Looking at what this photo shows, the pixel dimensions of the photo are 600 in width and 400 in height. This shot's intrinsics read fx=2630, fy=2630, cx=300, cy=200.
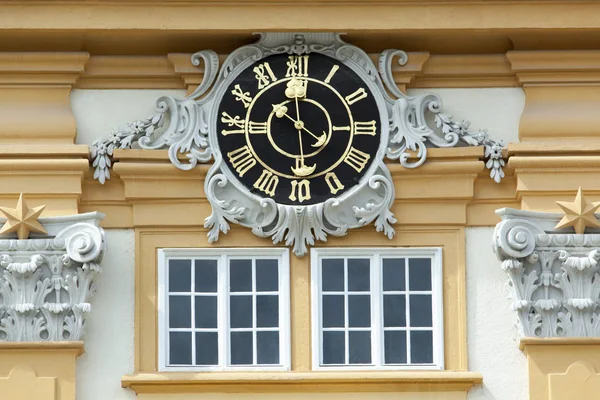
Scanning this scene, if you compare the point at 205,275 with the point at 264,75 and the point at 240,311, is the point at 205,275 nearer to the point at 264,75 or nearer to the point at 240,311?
the point at 240,311

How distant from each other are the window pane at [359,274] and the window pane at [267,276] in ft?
1.95

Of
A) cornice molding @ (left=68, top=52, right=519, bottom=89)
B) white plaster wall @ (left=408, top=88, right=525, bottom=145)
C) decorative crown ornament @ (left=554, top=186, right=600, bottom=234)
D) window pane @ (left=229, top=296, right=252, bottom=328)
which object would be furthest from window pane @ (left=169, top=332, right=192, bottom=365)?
decorative crown ornament @ (left=554, top=186, right=600, bottom=234)

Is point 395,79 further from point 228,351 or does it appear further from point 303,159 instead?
point 228,351

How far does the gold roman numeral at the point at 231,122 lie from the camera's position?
2133 cm

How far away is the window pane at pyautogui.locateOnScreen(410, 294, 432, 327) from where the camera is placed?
21047 millimetres

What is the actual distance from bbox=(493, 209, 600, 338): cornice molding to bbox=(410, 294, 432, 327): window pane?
0.68 meters

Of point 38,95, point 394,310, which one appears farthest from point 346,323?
point 38,95

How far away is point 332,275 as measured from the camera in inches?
834

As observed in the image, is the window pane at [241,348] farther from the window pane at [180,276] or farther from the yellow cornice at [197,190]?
the yellow cornice at [197,190]

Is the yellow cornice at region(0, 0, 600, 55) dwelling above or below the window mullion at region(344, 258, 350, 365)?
above

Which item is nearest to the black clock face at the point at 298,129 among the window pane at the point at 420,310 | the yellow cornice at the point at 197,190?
the yellow cornice at the point at 197,190

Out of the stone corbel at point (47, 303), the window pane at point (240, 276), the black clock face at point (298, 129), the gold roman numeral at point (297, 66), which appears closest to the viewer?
the stone corbel at point (47, 303)

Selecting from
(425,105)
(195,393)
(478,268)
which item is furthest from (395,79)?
(195,393)

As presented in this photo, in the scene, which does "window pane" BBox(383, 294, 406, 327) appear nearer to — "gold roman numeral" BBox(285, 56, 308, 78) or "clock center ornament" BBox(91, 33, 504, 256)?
"clock center ornament" BBox(91, 33, 504, 256)
